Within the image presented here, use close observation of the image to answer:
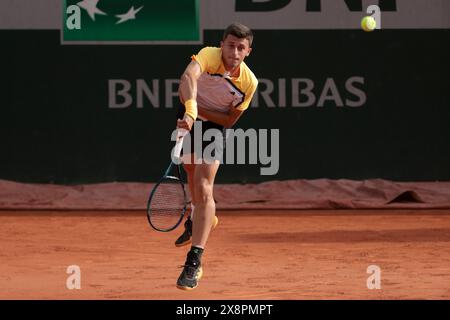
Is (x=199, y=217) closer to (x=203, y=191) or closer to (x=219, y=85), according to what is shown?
(x=203, y=191)

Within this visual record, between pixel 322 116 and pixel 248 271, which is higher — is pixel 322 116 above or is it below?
above

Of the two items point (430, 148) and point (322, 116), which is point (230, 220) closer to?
point (322, 116)

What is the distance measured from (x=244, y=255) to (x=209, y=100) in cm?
183

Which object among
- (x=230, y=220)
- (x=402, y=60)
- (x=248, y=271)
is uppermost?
(x=402, y=60)

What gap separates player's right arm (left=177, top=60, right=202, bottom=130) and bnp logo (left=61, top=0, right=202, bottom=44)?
5314 millimetres

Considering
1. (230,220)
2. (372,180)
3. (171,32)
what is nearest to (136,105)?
(171,32)

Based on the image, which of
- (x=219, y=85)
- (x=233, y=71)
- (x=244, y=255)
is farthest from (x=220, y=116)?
(x=244, y=255)

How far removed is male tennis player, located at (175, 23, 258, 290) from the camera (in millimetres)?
5220

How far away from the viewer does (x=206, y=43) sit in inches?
414

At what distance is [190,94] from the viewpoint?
5.11m

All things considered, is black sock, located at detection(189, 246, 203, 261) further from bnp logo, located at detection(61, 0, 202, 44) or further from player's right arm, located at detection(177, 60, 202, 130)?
bnp logo, located at detection(61, 0, 202, 44)

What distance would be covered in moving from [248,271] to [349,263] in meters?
0.74

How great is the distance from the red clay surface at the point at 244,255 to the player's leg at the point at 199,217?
0.14 metres

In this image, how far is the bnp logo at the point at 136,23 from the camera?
1052 centimetres
